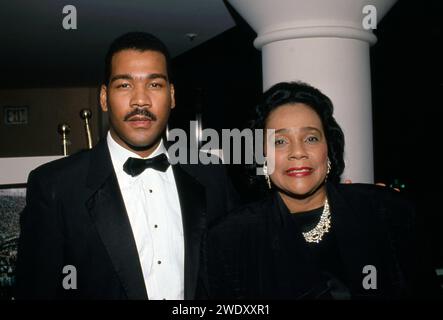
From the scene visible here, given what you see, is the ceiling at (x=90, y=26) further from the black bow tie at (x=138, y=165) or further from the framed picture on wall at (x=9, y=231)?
the black bow tie at (x=138, y=165)

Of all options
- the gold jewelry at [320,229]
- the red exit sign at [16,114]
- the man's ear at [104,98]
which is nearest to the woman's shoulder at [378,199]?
the gold jewelry at [320,229]

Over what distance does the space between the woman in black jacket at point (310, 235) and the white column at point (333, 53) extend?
1.00 m

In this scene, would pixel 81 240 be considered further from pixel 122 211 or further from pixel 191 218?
pixel 191 218

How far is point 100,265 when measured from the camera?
1706 mm

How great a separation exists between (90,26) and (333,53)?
3786 millimetres

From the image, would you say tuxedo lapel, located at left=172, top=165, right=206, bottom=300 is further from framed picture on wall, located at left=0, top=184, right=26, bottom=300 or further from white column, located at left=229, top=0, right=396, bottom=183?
white column, located at left=229, top=0, right=396, bottom=183

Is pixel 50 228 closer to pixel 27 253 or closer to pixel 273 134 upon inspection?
pixel 27 253

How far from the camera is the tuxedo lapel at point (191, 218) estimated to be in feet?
5.82

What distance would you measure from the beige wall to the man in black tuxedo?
895 centimetres

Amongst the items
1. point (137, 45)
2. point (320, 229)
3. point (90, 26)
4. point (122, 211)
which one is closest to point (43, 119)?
point (90, 26)

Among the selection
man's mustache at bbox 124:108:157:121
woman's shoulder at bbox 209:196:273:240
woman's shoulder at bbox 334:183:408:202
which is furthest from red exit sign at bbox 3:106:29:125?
woman's shoulder at bbox 334:183:408:202

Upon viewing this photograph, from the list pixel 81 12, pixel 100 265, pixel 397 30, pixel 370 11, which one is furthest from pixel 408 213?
pixel 397 30

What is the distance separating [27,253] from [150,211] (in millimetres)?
474

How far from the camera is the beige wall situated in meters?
10.4
